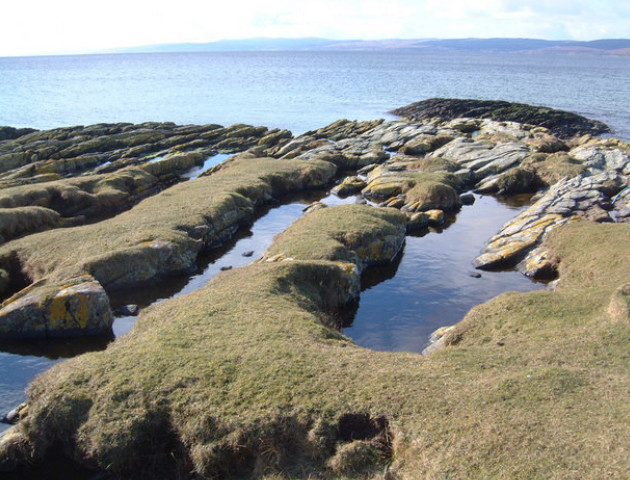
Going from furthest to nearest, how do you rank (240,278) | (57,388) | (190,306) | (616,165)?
1. (616,165)
2. (240,278)
3. (190,306)
4. (57,388)

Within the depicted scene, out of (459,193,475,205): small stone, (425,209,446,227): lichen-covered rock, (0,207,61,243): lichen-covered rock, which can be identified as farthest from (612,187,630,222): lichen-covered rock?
(0,207,61,243): lichen-covered rock

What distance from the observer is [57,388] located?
17.9m

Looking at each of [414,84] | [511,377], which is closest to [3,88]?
[414,84]

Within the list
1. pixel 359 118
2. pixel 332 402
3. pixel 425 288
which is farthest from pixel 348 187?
pixel 359 118

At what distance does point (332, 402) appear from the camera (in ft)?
52.2

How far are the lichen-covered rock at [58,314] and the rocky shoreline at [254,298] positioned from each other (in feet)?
0.22

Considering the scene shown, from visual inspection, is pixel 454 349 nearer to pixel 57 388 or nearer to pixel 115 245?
pixel 57 388

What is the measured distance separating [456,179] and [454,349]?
3764 cm

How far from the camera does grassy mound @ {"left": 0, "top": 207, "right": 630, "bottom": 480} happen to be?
13.7 metres

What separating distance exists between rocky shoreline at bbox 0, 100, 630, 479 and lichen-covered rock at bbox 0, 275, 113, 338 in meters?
0.07

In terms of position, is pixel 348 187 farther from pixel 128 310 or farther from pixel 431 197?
pixel 128 310

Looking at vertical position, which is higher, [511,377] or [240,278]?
[511,377]

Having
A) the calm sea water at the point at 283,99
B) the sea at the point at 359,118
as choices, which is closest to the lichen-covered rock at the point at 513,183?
→ the sea at the point at 359,118

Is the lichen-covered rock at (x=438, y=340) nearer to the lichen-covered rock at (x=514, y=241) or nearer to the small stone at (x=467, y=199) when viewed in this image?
the lichen-covered rock at (x=514, y=241)
